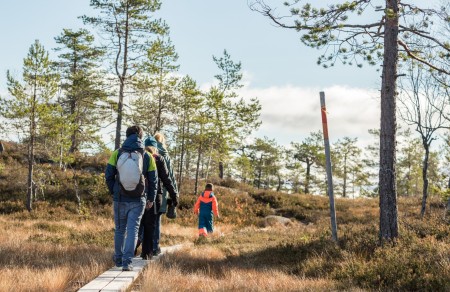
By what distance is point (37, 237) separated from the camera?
10.3 m

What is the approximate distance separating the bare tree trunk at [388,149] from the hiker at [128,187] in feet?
15.3

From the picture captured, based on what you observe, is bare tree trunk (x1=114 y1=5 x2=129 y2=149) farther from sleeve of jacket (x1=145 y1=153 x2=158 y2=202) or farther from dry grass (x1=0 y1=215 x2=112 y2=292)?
sleeve of jacket (x1=145 y1=153 x2=158 y2=202)

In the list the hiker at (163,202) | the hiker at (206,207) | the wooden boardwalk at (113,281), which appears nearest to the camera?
the wooden boardwalk at (113,281)

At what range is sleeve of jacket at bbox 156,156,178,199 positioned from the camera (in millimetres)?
7215

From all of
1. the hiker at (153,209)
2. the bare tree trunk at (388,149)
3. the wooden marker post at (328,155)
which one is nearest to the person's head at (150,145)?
the hiker at (153,209)

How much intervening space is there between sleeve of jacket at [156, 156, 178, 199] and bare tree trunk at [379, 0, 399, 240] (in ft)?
13.6

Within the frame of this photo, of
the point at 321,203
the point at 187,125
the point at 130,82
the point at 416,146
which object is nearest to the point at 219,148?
the point at 187,125

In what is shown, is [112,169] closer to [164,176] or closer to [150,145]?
[150,145]

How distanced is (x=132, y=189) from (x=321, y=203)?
24.5 metres

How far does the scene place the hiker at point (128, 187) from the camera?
6117mm

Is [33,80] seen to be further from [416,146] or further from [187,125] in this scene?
→ [416,146]

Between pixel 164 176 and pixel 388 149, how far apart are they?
443 centimetres

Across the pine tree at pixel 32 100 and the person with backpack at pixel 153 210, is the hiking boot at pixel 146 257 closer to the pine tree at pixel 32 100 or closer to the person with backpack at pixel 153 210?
the person with backpack at pixel 153 210

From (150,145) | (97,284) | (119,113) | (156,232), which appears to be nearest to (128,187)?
(150,145)
